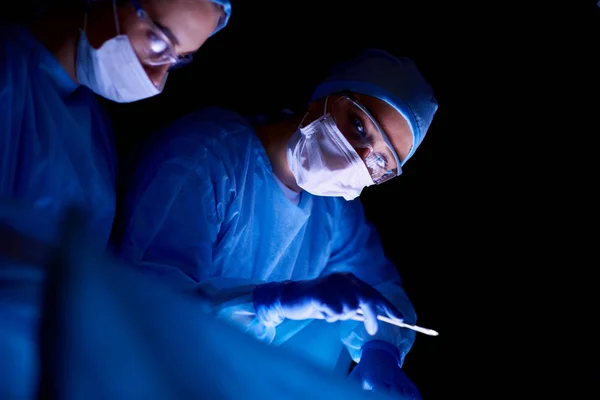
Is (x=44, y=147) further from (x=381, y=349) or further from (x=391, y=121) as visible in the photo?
(x=381, y=349)

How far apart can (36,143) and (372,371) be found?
1.20 metres

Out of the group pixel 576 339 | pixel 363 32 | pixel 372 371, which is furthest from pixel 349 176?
pixel 576 339

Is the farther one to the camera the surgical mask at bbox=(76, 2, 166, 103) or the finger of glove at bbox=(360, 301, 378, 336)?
the finger of glove at bbox=(360, 301, 378, 336)

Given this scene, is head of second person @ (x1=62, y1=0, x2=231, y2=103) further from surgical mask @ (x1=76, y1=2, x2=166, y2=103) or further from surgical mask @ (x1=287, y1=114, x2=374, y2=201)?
surgical mask @ (x1=287, y1=114, x2=374, y2=201)

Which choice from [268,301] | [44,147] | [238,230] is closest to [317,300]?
[268,301]

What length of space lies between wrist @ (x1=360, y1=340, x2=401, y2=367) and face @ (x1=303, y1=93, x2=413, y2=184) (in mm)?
564

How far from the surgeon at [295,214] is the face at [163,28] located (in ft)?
0.89

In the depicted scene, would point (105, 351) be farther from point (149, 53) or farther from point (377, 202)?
point (377, 202)

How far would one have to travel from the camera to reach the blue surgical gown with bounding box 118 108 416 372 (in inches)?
55.0

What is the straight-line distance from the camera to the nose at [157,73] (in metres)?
1.42

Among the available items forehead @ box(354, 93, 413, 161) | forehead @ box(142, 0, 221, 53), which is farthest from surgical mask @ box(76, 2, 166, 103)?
forehead @ box(354, 93, 413, 161)

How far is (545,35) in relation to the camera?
2188 millimetres

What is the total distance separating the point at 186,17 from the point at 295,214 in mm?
757

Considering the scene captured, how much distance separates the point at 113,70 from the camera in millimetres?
1355
